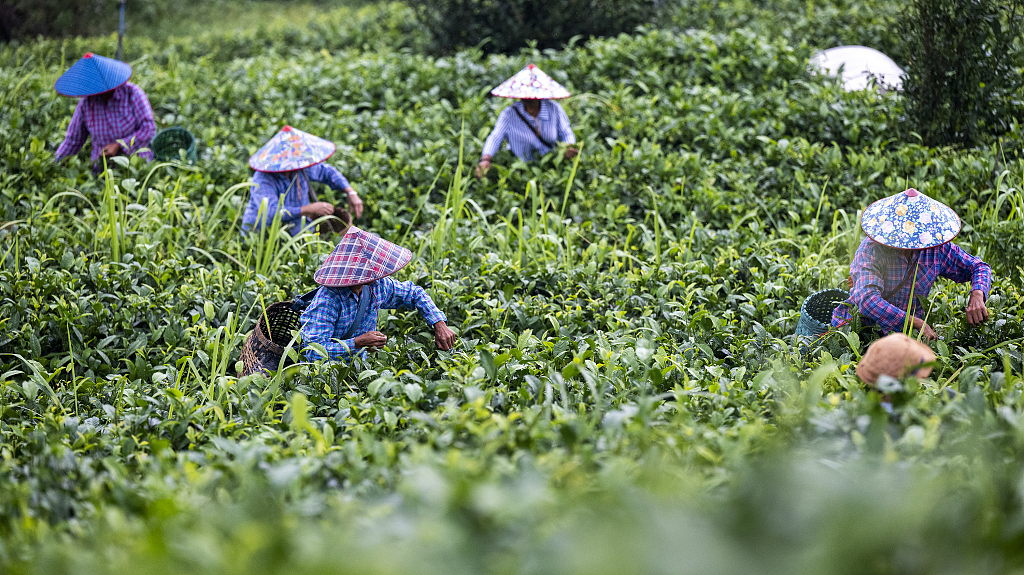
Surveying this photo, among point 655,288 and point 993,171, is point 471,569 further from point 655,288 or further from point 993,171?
point 993,171

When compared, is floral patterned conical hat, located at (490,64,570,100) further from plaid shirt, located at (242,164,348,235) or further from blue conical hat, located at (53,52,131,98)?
blue conical hat, located at (53,52,131,98)

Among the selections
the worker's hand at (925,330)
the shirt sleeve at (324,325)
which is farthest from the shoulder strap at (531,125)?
the worker's hand at (925,330)

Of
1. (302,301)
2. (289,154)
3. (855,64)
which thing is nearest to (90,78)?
(289,154)

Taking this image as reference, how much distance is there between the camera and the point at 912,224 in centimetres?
314

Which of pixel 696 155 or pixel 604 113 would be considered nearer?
pixel 696 155

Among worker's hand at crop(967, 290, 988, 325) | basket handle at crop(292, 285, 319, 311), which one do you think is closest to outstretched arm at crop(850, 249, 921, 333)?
worker's hand at crop(967, 290, 988, 325)

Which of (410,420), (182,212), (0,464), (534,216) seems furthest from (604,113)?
(0,464)

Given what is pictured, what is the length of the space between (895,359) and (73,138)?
5.67 metres

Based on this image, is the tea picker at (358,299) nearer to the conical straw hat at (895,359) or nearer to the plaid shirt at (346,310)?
the plaid shirt at (346,310)

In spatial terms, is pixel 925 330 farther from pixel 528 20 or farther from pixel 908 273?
pixel 528 20

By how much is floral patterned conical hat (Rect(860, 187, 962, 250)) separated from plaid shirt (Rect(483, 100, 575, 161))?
280 cm

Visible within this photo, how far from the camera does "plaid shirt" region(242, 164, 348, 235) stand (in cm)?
469

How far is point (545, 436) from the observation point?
6.59 ft

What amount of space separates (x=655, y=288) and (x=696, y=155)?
70.5 inches
